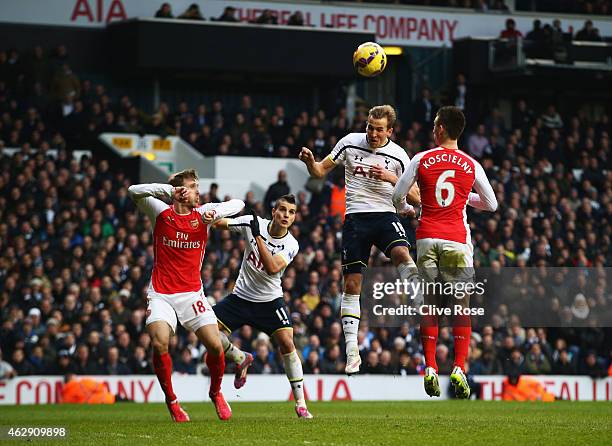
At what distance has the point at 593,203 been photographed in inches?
1206

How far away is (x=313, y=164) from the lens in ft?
45.8

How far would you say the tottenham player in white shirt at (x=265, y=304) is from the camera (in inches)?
587

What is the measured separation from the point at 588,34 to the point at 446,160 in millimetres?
22825

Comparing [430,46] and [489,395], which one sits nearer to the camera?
→ [489,395]

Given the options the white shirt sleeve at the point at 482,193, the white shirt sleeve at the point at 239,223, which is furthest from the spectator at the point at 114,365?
the white shirt sleeve at the point at 482,193

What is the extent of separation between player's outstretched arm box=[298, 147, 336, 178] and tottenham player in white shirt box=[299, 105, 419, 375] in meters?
0.02

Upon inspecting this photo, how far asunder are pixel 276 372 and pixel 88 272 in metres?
3.82

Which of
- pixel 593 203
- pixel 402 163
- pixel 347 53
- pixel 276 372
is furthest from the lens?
pixel 347 53

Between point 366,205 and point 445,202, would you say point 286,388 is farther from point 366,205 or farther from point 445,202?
point 445,202

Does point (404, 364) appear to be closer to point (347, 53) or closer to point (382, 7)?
point (347, 53)

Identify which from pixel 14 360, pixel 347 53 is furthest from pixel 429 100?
pixel 14 360

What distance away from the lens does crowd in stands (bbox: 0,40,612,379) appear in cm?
2273

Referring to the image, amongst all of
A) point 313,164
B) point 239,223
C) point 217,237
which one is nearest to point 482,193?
point 313,164

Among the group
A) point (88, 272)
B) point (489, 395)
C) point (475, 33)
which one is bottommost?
point (489, 395)
